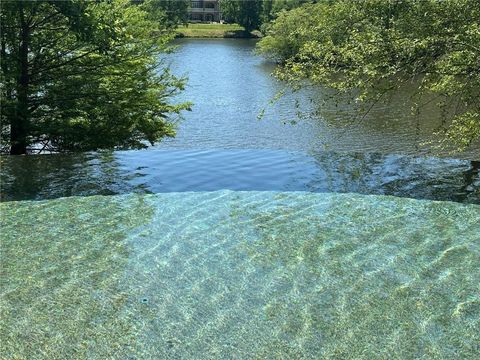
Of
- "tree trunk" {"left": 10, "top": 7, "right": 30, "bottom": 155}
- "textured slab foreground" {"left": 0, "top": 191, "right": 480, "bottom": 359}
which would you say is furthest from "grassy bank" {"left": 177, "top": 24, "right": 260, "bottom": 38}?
"textured slab foreground" {"left": 0, "top": 191, "right": 480, "bottom": 359}

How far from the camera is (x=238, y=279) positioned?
4.83 m

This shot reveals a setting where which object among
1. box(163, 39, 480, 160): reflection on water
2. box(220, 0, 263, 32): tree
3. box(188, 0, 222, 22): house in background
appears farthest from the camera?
box(188, 0, 222, 22): house in background

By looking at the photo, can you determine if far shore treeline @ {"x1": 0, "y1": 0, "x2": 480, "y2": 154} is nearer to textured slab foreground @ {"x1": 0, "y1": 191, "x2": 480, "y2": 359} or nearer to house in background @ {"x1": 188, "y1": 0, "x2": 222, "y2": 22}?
textured slab foreground @ {"x1": 0, "y1": 191, "x2": 480, "y2": 359}

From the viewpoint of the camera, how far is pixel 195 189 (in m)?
7.81

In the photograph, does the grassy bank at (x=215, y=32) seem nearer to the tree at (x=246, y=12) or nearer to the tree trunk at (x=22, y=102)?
the tree at (x=246, y=12)

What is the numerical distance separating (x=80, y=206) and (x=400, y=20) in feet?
16.4

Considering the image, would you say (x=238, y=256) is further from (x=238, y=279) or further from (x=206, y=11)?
(x=206, y=11)

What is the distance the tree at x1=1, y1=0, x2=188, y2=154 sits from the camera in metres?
9.84

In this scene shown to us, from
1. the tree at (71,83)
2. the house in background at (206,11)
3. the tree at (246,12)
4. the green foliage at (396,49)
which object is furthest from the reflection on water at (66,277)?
the house in background at (206,11)

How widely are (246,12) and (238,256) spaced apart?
69477 mm

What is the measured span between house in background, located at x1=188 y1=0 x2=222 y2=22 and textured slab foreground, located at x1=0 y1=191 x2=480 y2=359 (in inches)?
3287

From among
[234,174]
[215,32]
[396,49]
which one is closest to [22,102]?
[234,174]

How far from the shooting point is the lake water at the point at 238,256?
12.8ft

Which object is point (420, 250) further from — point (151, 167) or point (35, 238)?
point (151, 167)
